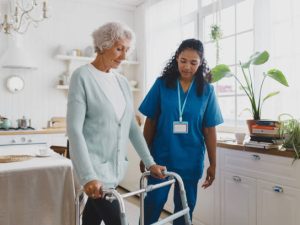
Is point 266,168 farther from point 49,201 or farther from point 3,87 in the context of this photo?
point 3,87

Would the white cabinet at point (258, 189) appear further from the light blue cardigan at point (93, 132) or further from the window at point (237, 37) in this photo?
the light blue cardigan at point (93, 132)

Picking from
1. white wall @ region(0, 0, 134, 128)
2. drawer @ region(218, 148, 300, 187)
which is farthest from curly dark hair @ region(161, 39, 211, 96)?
white wall @ region(0, 0, 134, 128)

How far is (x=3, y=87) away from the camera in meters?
4.14

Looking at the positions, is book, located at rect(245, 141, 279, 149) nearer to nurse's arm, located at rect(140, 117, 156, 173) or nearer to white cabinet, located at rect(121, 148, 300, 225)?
white cabinet, located at rect(121, 148, 300, 225)

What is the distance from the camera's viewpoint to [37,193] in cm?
212

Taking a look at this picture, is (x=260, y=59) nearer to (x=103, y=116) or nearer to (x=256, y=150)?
(x=256, y=150)

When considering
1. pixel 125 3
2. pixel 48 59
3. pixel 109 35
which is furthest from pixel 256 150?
pixel 125 3

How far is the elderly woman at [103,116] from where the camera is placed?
4.32ft

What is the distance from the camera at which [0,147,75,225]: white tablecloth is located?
204cm

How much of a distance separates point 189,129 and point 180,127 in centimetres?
6

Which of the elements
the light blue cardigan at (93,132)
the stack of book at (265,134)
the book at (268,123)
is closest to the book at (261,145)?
the stack of book at (265,134)

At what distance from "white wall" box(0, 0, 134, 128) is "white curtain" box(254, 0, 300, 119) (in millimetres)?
2614

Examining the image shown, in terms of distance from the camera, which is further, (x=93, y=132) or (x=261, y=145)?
(x=261, y=145)

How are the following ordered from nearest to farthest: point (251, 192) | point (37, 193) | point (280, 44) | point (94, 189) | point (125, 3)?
point (94, 189) → point (37, 193) → point (251, 192) → point (280, 44) → point (125, 3)
